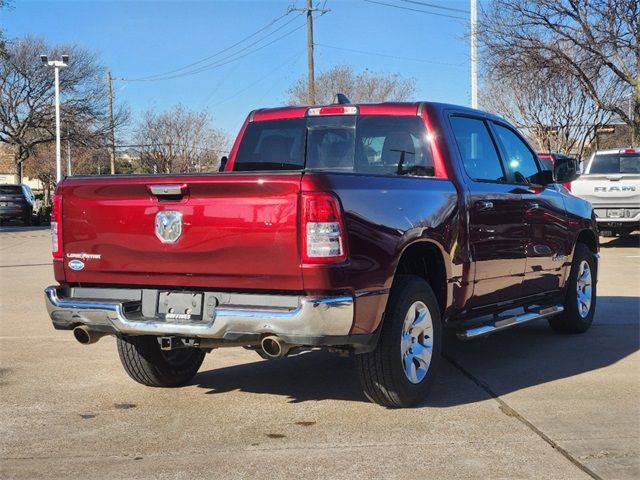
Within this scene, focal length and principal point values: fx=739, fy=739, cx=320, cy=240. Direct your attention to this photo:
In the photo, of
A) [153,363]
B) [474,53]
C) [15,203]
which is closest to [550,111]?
[474,53]

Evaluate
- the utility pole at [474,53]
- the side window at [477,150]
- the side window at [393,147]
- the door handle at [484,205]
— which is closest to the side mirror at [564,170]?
the side window at [477,150]

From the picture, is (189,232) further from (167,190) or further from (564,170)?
(564,170)

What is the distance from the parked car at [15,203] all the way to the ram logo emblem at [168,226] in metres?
27.0

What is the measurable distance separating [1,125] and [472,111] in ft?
125

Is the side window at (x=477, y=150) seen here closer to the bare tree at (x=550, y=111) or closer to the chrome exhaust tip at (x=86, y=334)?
the chrome exhaust tip at (x=86, y=334)

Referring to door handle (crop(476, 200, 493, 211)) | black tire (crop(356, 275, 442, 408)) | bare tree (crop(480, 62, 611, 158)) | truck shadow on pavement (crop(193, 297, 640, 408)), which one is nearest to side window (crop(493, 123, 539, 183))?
door handle (crop(476, 200, 493, 211))

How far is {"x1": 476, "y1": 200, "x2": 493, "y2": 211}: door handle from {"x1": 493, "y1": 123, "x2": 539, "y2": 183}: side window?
81 centimetres

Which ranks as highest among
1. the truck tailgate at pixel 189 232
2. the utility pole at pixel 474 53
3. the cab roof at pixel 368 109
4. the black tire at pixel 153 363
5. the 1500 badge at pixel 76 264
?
the utility pole at pixel 474 53

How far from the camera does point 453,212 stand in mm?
5098

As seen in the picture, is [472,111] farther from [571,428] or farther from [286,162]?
[571,428]

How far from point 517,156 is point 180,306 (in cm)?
358

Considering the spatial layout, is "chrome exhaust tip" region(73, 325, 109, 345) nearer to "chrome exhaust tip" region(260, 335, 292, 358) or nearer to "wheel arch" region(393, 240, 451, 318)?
"chrome exhaust tip" region(260, 335, 292, 358)

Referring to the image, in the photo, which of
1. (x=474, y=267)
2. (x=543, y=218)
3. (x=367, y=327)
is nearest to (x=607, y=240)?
(x=543, y=218)

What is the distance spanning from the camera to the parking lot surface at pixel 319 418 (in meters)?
3.89
